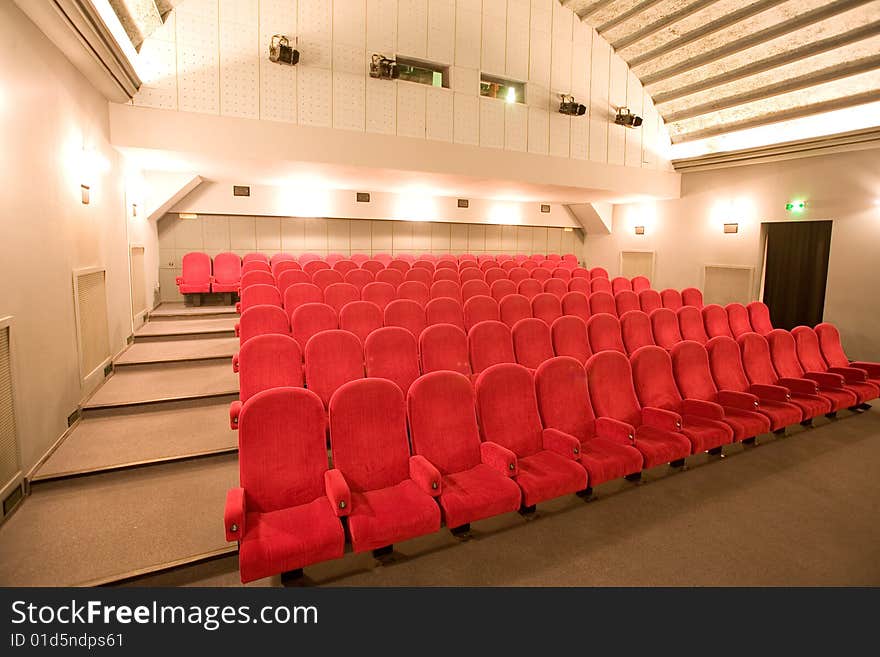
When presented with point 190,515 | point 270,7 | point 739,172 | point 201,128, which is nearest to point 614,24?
point 739,172

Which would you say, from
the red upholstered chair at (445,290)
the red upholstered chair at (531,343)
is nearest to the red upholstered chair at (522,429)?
the red upholstered chair at (531,343)

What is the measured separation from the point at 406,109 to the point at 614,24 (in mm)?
4263

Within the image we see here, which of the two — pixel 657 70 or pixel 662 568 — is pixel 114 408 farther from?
pixel 657 70

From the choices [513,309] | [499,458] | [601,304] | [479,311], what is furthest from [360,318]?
[601,304]

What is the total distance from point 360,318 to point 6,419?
2.34m

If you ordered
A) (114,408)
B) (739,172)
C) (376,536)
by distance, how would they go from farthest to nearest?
1. (739,172)
2. (114,408)
3. (376,536)

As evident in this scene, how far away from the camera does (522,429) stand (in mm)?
2680

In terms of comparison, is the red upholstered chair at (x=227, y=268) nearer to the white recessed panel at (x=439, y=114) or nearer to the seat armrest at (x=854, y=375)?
the white recessed panel at (x=439, y=114)

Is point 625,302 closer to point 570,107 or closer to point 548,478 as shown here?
point 548,478

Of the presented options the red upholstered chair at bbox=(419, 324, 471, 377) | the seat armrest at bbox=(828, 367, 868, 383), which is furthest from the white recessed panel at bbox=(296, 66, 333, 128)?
the seat armrest at bbox=(828, 367, 868, 383)

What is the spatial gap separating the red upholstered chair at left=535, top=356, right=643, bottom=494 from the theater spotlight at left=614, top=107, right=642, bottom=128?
7.15 metres

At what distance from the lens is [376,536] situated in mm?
1892

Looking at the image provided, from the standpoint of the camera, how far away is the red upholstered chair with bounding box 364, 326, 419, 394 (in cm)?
322

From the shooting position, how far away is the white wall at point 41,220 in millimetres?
2607
